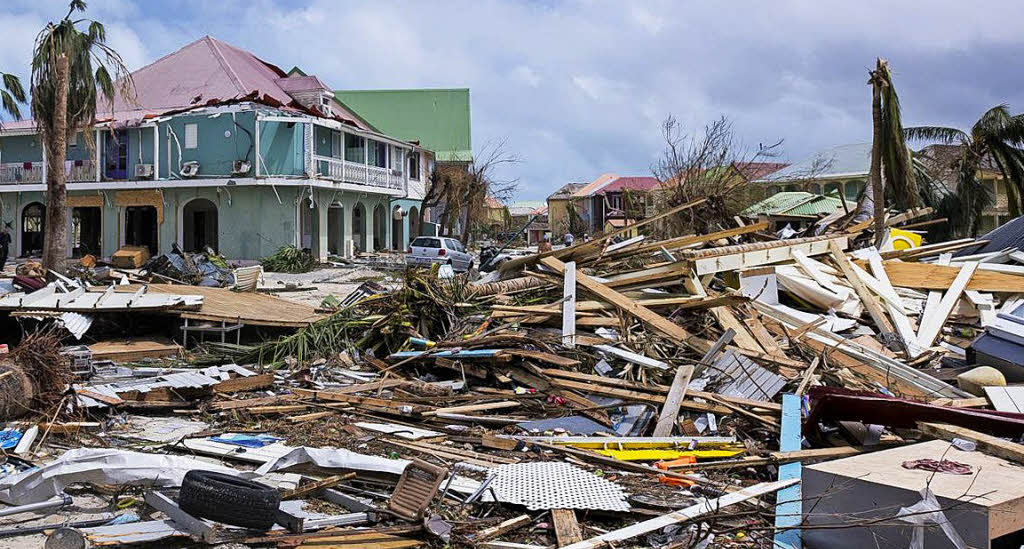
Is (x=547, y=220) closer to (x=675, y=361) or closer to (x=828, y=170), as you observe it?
(x=828, y=170)

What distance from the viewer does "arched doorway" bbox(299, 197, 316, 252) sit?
30494 millimetres

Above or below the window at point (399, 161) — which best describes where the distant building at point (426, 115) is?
above

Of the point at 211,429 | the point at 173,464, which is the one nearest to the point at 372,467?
the point at 173,464

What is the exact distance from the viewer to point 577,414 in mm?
7781

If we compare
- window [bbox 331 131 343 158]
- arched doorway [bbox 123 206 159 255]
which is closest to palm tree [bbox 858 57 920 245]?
window [bbox 331 131 343 158]

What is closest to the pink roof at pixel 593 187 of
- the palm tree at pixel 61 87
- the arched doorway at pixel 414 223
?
the arched doorway at pixel 414 223

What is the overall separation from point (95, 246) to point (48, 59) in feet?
57.1

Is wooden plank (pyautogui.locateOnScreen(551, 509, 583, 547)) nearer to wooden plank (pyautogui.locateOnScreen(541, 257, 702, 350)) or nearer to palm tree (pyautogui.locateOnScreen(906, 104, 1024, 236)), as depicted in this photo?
wooden plank (pyautogui.locateOnScreen(541, 257, 702, 350))

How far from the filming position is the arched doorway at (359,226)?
35.2 meters

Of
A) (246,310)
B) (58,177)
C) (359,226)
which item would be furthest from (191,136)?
(246,310)

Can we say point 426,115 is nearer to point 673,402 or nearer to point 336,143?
point 336,143

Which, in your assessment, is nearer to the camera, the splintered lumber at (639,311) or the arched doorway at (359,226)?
the splintered lumber at (639,311)

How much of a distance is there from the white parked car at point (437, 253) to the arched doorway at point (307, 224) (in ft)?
13.4

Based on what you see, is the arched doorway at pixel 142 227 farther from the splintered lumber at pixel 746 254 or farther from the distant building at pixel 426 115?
the splintered lumber at pixel 746 254
